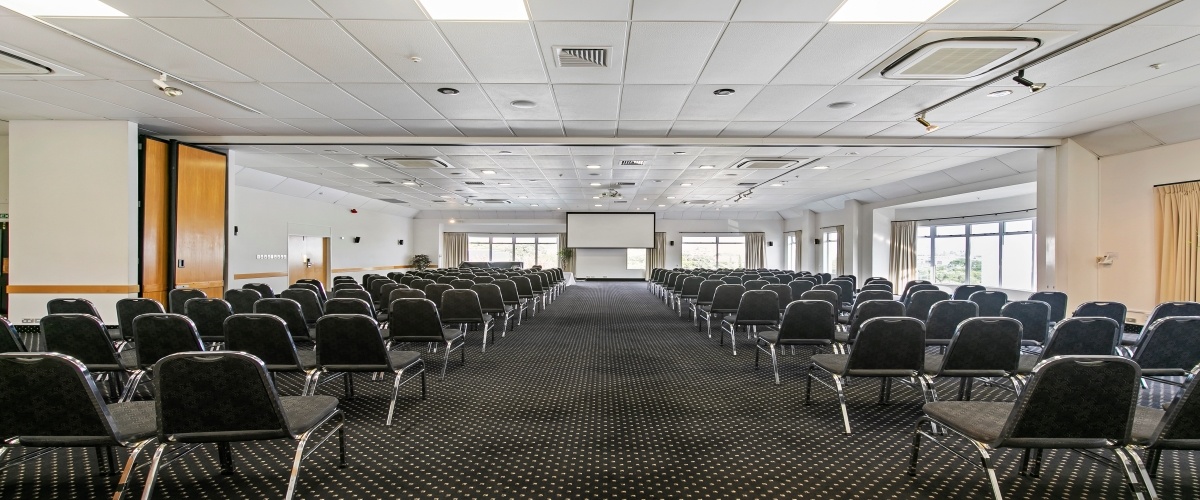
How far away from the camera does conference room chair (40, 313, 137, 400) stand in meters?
3.24

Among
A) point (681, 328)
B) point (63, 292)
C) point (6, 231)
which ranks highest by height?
point (6, 231)

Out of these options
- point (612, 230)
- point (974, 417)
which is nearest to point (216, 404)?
point (974, 417)

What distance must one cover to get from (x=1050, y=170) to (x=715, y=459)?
329 inches

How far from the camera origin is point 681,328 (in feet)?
26.4

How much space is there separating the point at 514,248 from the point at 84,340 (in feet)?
66.2

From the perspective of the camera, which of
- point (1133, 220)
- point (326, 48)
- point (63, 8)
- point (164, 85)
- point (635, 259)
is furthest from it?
point (635, 259)

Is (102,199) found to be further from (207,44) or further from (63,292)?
(207,44)

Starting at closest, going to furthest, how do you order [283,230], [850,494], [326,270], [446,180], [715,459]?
[850,494], [715,459], [446,180], [283,230], [326,270]

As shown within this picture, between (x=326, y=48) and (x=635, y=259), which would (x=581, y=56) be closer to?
(x=326, y=48)

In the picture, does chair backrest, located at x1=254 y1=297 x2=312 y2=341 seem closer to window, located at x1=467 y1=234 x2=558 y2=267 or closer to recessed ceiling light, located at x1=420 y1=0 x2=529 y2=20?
recessed ceiling light, located at x1=420 y1=0 x2=529 y2=20

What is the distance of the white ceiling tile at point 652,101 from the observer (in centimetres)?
531

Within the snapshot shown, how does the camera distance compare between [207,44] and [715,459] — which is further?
[207,44]

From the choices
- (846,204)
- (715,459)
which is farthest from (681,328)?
(846,204)

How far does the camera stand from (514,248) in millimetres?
23453
